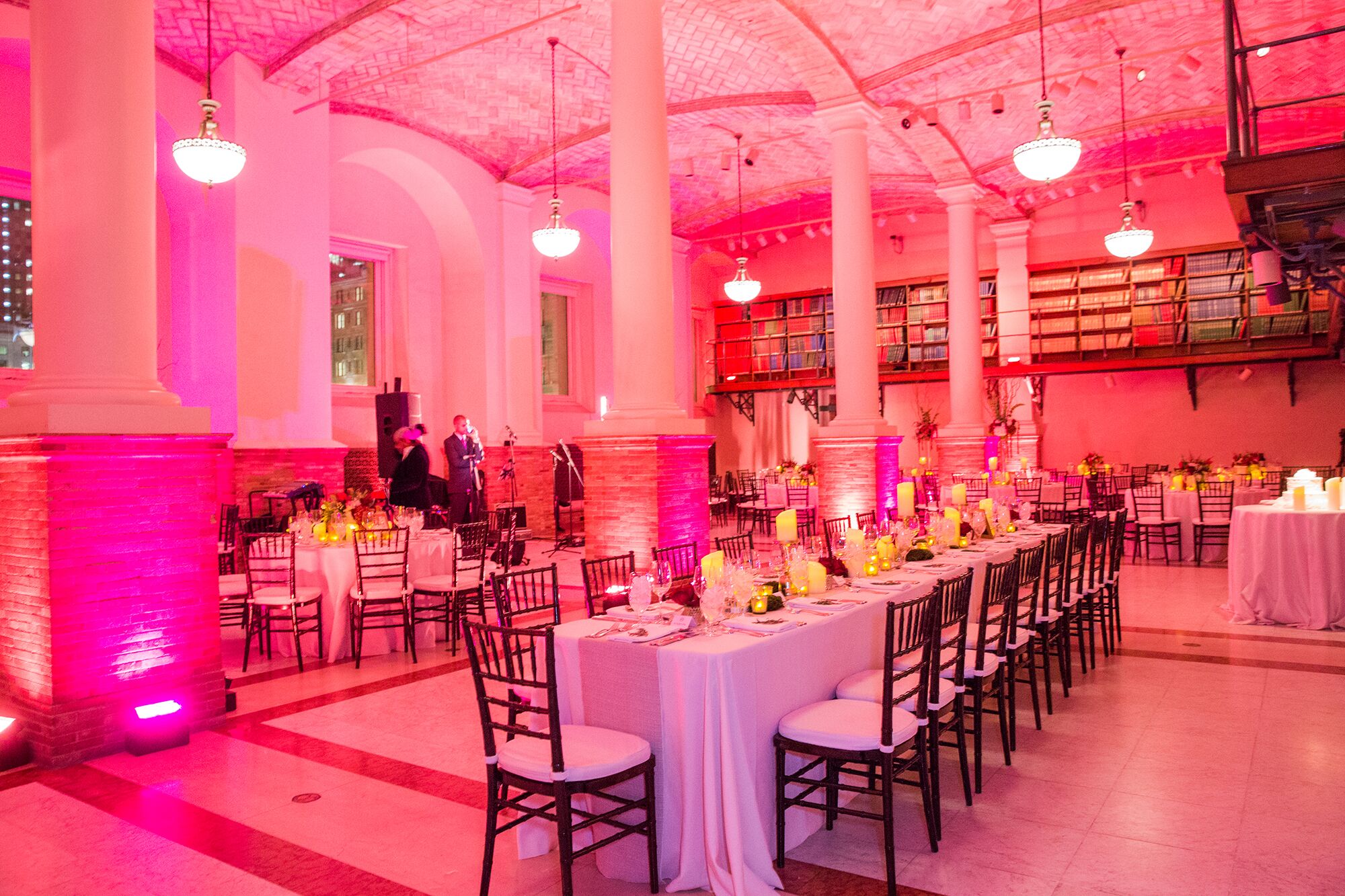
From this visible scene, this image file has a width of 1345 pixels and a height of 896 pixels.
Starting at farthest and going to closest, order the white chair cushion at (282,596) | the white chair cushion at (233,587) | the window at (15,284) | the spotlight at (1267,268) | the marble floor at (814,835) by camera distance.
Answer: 1. the window at (15,284)
2. the white chair cushion at (233,587)
3. the white chair cushion at (282,596)
4. the spotlight at (1267,268)
5. the marble floor at (814,835)

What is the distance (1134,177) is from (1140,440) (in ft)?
14.6

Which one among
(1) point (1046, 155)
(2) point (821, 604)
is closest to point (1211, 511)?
(1) point (1046, 155)

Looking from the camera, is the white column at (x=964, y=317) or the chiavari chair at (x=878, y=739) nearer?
the chiavari chair at (x=878, y=739)

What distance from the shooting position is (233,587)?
674 cm

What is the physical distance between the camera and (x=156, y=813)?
3641 mm

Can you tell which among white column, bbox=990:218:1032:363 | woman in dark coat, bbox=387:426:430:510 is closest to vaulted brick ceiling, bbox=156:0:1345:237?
white column, bbox=990:218:1032:363

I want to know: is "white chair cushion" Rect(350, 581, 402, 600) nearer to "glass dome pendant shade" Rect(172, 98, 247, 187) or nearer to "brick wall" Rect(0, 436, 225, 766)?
"brick wall" Rect(0, 436, 225, 766)

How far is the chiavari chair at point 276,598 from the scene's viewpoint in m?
5.99

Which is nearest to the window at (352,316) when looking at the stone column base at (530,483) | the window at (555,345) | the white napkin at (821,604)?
the stone column base at (530,483)

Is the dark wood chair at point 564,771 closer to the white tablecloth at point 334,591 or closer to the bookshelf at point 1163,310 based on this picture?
the white tablecloth at point 334,591

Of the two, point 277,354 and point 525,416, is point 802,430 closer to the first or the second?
point 525,416

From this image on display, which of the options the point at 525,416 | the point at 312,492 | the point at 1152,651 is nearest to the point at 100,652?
the point at 312,492

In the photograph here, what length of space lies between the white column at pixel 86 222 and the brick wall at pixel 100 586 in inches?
8.3

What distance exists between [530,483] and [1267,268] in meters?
10.4
